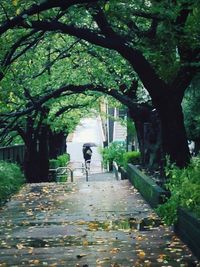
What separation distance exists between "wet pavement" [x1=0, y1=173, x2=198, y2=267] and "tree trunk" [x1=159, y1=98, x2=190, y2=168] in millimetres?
1696

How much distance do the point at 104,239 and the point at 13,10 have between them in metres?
5.32

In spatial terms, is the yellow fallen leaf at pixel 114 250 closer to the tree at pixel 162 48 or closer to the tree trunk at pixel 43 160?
the tree at pixel 162 48

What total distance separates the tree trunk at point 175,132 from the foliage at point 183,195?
88.9 inches

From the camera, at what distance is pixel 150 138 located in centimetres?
2414

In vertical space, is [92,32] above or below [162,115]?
above

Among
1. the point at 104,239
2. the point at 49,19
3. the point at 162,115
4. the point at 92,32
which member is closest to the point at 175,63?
the point at 162,115

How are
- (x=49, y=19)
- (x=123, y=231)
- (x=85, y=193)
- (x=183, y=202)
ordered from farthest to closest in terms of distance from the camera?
1. (x=85, y=193)
2. (x=49, y=19)
3. (x=123, y=231)
4. (x=183, y=202)

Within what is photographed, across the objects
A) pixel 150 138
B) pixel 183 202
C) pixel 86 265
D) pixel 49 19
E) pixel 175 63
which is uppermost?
pixel 49 19

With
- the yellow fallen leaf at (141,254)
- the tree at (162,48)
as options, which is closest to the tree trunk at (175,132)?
the tree at (162,48)

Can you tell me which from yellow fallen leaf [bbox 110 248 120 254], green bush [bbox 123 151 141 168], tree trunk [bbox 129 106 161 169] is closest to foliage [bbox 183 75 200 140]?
tree trunk [bbox 129 106 161 169]

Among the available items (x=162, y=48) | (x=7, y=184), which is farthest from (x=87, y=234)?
(x=7, y=184)

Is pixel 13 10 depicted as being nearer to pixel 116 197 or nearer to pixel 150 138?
pixel 116 197

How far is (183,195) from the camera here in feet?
35.2

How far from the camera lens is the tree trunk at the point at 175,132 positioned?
15391 mm
